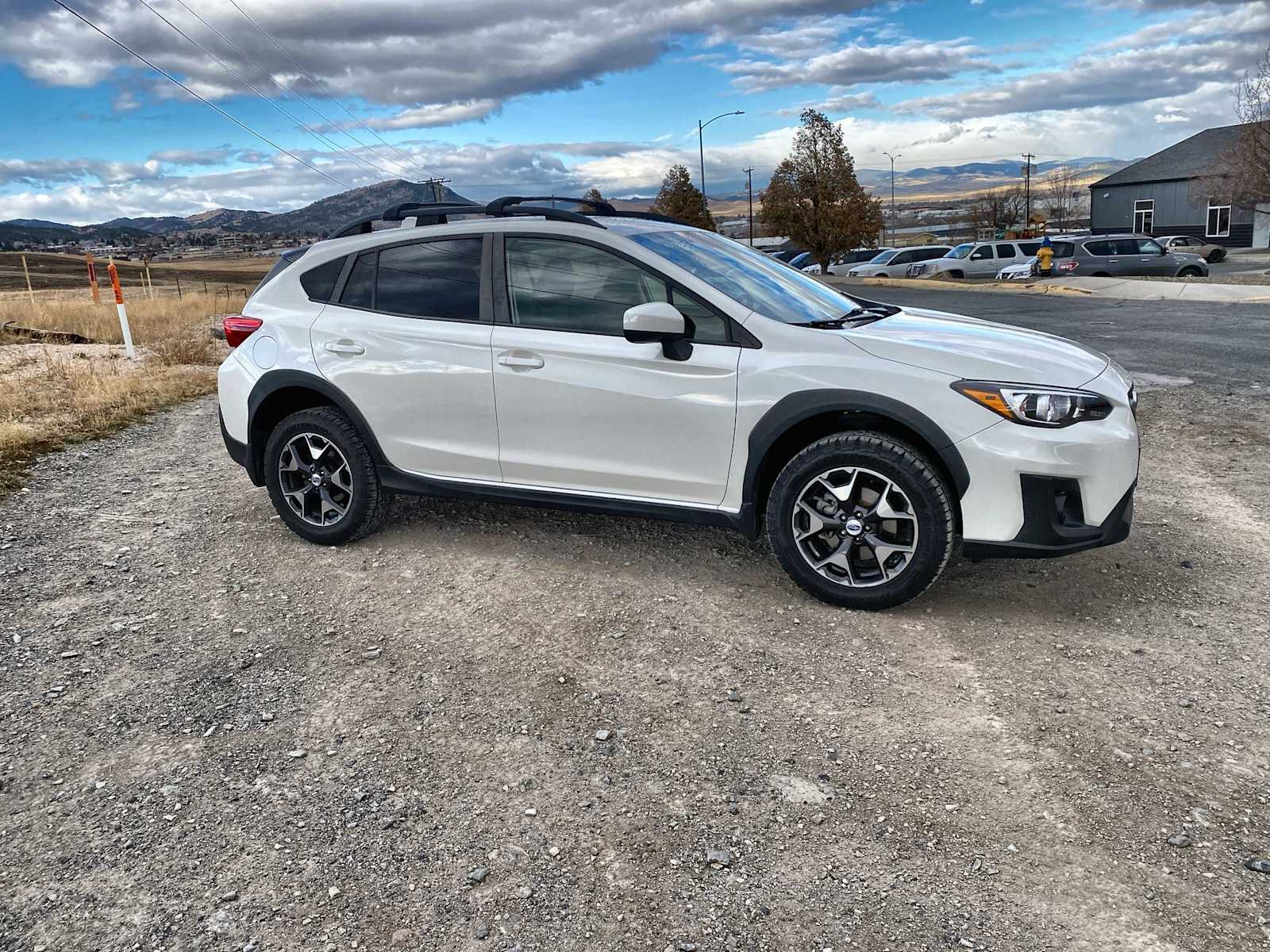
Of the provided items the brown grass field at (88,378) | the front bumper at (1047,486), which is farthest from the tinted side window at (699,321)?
the brown grass field at (88,378)

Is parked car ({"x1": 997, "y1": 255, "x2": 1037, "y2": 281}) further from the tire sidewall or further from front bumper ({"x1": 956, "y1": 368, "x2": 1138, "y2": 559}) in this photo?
the tire sidewall

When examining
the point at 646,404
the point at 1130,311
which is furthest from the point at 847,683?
the point at 1130,311

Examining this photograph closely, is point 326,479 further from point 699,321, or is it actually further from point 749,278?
point 749,278

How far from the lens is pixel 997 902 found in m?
2.49

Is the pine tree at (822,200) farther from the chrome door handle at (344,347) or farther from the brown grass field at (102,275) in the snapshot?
the chrome door handle at (344,347)

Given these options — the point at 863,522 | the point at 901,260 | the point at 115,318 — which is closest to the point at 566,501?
the point at 863,522

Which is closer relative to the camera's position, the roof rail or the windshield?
the windshield

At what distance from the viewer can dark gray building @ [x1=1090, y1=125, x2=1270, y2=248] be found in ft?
185

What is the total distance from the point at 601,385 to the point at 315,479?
191 cm

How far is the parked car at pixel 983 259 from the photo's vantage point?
35031 millimetres

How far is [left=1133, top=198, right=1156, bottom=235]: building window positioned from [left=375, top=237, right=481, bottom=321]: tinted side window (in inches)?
2656

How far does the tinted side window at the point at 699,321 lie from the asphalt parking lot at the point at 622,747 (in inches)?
49.0

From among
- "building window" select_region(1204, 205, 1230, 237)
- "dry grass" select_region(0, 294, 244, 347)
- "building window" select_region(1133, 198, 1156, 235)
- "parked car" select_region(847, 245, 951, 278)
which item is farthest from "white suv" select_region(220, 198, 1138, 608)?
"building window" select_region(1133, 198, 1156, 235)

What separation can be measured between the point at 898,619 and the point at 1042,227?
3412 inches
